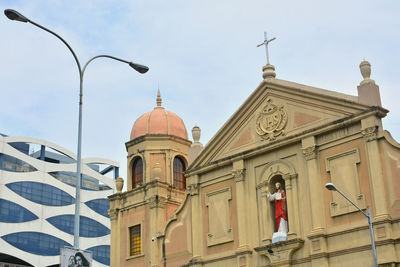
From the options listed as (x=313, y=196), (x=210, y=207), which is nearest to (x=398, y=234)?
(x=313, y=196)

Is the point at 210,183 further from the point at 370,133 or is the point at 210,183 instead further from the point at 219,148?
the point at 370,133

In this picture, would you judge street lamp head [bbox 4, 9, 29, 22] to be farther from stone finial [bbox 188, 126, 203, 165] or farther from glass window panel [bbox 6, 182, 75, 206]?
glass window panel [bbox 6, 182, 75, 206]

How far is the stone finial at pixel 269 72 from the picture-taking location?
94.1 ft

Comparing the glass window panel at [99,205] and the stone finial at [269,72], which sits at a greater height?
the glass window panel at [99,205]

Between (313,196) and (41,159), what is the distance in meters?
60.1

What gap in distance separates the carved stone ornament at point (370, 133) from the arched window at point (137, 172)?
1471 centimetres

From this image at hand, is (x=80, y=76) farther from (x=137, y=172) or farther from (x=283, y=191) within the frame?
(x=137, y=172)

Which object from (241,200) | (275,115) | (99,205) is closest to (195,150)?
(241,200)

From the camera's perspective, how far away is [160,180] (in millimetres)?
33125

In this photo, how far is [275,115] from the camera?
90.1ft

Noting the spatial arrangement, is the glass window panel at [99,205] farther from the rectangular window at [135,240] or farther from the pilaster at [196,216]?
the pilaster at [196,216]

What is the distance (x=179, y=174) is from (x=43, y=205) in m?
45.8

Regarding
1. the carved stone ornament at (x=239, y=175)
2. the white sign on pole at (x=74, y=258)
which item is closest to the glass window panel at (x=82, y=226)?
the carved stone ornament at (x=239, y=175)

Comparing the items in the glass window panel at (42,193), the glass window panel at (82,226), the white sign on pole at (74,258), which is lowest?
the white sign on pole at (74,258)
